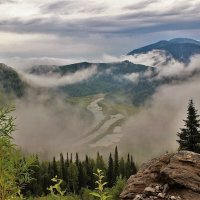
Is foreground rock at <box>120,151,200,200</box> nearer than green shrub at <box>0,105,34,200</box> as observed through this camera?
No

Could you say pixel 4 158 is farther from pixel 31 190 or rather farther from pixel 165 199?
A: pixel 31 190

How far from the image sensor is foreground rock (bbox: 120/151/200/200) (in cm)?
2839

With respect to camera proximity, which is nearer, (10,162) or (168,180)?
(10,162)

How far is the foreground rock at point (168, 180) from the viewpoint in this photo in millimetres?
28391

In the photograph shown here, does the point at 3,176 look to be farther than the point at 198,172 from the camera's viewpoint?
No

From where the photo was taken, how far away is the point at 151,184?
3041 centimetres

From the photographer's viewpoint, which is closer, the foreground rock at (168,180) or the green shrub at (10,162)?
the green shrub at (10,162)

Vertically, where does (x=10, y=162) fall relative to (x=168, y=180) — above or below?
above

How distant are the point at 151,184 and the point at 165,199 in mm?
2771

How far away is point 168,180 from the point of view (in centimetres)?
2953

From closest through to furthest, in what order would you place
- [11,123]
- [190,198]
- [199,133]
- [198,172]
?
[11,123]
[190,198]
[198,172]
[199,133]

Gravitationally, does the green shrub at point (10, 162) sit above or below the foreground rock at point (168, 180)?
above

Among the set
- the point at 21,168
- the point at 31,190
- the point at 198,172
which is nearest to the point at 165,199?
the point at 198,172

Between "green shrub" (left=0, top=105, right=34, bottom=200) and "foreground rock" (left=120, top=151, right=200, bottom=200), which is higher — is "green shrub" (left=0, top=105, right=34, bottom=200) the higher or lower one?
the higher one
